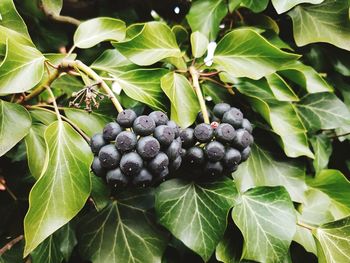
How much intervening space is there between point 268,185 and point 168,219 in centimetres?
32

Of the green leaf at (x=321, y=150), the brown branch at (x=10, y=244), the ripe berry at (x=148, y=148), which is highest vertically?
the ripe berry at (x=148, y=148)

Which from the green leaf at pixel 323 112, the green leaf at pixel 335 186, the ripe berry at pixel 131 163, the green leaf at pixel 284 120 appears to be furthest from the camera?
the green leaf at pixel 323 112

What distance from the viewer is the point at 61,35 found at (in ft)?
4.53

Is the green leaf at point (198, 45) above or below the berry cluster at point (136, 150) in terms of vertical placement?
above

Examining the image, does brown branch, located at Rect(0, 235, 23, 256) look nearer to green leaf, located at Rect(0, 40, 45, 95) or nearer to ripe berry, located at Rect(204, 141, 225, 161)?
green leaf, located at Rect(0, 40, 45, 95)

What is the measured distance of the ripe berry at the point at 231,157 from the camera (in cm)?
79

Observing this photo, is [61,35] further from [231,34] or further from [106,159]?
[106,159]

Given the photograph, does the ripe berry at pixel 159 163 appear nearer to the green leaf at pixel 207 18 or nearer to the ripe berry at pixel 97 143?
the ripe berry at pixel 97 143

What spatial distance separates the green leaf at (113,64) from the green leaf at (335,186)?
0.63 metres

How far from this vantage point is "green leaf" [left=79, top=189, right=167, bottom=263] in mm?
867

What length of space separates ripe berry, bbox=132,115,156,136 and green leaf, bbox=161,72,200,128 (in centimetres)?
15

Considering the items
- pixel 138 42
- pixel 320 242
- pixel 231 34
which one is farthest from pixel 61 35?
pixel 320 242

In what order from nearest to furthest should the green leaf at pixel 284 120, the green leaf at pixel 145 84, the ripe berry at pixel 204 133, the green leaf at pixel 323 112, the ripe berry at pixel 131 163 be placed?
the ripe berry at pixel 131 163 → the ripe berry at pixel 204 133 → the green leaf at pixel 145 84 → the green leaf at pixel 284 120 → the green leaf at pixel 323 112

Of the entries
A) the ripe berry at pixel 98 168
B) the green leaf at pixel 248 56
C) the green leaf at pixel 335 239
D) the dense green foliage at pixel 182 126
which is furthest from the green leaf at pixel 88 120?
the green leaf at pixel 335 239
